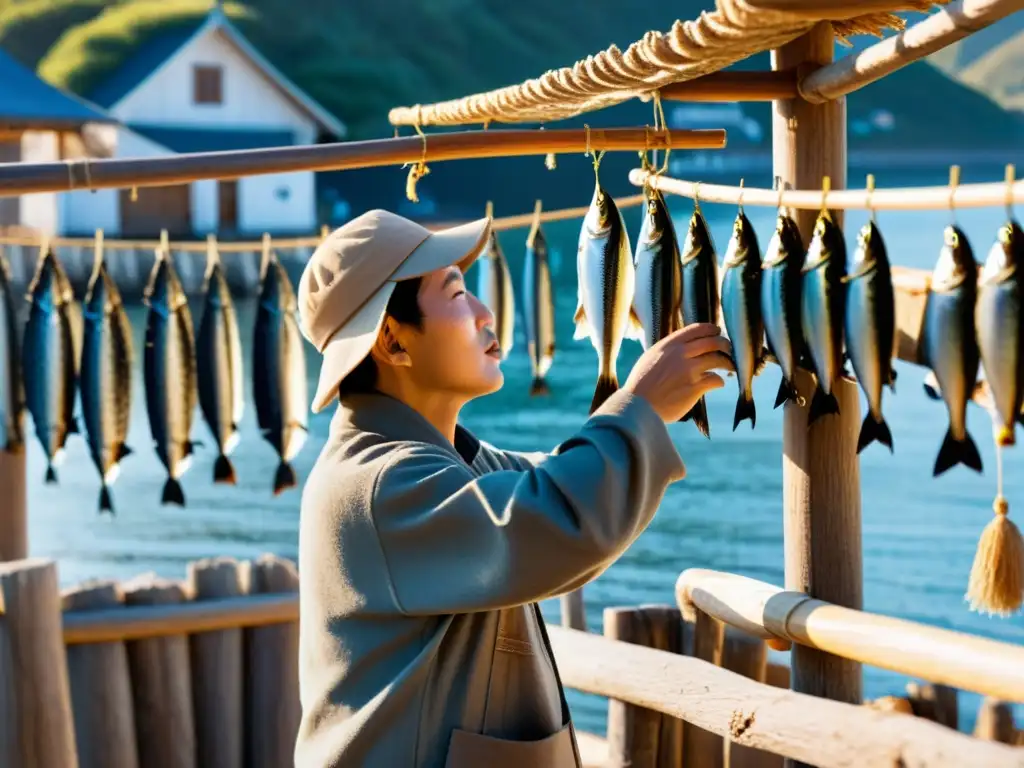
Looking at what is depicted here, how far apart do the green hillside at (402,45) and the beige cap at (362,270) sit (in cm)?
2359

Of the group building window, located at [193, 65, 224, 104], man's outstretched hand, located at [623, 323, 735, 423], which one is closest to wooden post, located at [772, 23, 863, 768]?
man's outstretched hand, located at [623, 323, 735, 423]

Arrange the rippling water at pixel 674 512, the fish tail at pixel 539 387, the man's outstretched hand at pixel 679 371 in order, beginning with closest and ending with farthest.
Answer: the man's outstretched hand at pixel 679 371
the fish tail at pixel 539 387
the rippling water at pixel 674 512

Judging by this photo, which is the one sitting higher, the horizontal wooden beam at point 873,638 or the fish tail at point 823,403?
the fish tail at point 823,403

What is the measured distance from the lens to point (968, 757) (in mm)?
2518

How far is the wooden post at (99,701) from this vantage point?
4062 mm

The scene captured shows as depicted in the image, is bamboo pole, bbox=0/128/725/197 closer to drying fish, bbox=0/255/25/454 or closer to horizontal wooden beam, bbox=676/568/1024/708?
horizontal wooden beam, bbox=676/568/1024/708

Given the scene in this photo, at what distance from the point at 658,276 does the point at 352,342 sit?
0.72m

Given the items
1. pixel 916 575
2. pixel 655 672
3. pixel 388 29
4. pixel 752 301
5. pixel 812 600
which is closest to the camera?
pixel 752 301

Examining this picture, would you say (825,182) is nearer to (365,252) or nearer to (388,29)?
(365,252)

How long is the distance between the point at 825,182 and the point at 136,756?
256 centimetres

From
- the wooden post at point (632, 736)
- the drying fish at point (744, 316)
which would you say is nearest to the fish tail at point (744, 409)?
the drying fish at point (744, 316)

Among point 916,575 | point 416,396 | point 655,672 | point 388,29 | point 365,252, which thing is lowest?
point 916,575

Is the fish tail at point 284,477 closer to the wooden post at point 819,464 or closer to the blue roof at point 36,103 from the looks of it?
the wooden post at point 819,464

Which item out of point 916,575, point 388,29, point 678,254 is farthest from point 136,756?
point 388,29
